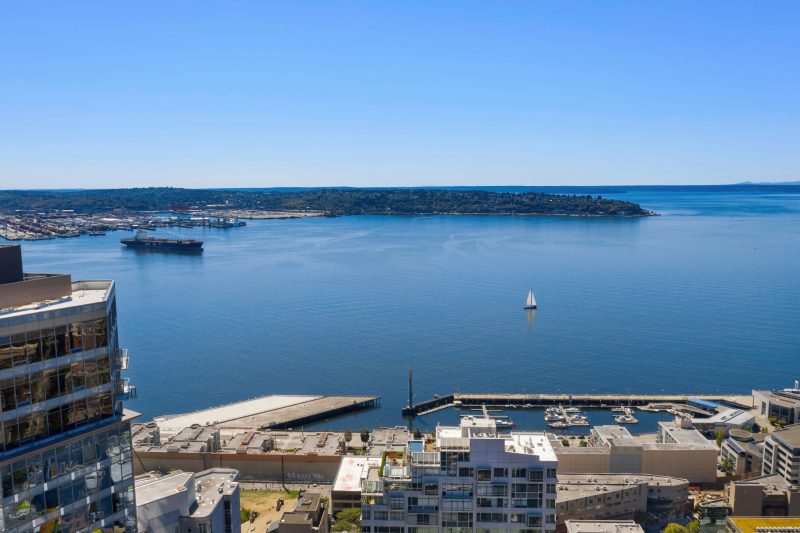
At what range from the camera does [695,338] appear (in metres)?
58.8

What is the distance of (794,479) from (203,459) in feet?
96.7

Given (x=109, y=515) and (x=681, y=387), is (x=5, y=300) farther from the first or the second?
(x=681, y=387)

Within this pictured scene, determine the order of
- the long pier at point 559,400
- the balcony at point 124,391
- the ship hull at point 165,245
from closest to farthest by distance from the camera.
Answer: the balcony at point 124,391
the long pier at point 559,400
the ship hull at point 165,245

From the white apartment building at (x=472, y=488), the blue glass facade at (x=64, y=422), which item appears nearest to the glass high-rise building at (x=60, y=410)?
the blue glass facade at (x=64, y=422)

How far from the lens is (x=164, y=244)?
129750 mm

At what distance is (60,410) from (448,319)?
56.5 metres

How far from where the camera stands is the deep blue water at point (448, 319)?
50.3 m

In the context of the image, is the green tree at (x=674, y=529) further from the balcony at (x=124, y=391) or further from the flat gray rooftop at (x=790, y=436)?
the balcony at (x=124, y=391)

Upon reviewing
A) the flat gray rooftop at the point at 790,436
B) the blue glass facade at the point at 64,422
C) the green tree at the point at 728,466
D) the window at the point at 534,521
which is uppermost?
the blue glass facade at the point at 64,422

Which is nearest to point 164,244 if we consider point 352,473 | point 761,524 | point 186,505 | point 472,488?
point 352,473

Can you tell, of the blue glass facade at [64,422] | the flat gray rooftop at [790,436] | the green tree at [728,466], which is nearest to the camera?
the blue glass facade at [64,422]

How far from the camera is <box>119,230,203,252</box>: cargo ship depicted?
4946 inches

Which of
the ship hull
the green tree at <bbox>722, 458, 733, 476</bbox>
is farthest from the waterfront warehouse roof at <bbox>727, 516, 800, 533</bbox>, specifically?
the ship hull

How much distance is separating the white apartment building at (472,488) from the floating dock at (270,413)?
23044mm
